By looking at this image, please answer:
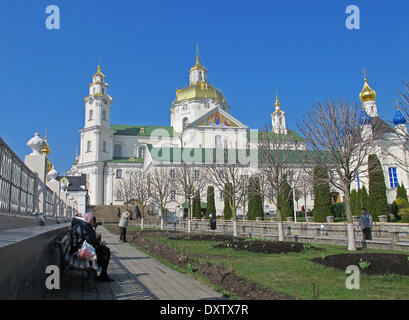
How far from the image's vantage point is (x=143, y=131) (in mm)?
80062

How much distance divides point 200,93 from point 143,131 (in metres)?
17.2

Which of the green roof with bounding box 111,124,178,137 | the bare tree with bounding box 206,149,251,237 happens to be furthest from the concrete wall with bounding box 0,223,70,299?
the green roof with bounding box 111,124,178,137

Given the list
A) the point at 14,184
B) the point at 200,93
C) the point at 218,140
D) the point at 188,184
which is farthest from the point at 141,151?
the point at 14,184

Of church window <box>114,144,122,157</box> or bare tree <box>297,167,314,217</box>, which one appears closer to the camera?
bare tree <box>297,167,314,217</box>

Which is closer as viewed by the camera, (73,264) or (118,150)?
(73,264)

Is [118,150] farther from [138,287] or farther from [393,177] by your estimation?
[138,287]

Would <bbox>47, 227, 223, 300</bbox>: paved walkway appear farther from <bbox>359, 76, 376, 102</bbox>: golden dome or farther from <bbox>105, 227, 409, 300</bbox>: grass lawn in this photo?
<bbox>359, 76, 376, 102</bbox>: golden dome

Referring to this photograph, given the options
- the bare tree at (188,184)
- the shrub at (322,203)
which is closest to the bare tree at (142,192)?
the bare tree at (188,184)

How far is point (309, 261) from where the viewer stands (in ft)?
32.6

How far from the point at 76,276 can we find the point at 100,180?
205 ft

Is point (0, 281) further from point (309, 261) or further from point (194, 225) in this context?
point (194, 225)

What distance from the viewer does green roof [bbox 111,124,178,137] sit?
77312 mm
